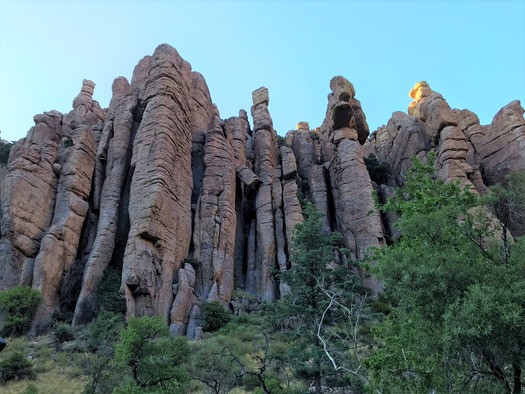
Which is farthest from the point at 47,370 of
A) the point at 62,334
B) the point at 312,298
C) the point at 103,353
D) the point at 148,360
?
the point at 312,298

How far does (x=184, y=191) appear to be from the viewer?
34406 mm

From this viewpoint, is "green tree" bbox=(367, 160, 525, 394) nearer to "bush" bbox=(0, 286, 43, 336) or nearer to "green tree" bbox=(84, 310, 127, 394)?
"green tree" bbox=(84, 310, 127, 394)

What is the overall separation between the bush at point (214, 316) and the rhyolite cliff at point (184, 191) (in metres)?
0.84

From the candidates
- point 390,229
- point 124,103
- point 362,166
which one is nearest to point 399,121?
point 362,166

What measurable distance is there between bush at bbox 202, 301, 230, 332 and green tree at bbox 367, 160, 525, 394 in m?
16.1

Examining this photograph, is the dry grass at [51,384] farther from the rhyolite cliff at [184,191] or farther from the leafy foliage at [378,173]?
the leafy foliage at [378,173]

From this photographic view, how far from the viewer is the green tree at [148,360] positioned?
45.8ft

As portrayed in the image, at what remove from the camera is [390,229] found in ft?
127

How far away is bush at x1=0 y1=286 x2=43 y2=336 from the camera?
25203mm

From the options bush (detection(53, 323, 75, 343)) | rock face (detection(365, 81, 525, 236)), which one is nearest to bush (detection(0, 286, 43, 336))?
bush (detection(53, 323, 75, 343))

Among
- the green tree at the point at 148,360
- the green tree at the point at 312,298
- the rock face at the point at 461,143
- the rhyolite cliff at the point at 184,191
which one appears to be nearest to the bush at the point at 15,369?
the green tree at the point at 148,360

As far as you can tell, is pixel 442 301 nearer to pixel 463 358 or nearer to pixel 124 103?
pixel 463 358

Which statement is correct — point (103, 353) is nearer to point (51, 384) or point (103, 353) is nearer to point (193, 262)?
point (51, 384)

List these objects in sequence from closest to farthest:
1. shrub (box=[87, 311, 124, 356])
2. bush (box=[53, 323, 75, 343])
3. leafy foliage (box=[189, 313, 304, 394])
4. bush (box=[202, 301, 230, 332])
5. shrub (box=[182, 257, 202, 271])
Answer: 1. leafy foliage (box=[189, 313, 304, 394])
2. shrub (box=[87, 311, 124, 356])
3. bush (box=[53, 323, 75, 343])
4. bush (box=[202, 301, 230, 332])
5. shrub (box=[182, 257, 202, 271])
